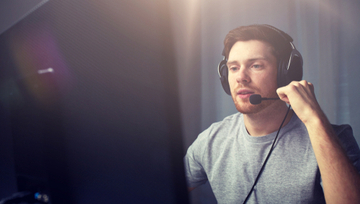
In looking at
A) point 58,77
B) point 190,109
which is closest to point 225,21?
point 190,109

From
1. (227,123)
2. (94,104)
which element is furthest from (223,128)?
(94,104)

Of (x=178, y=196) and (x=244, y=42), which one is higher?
(x=244, y=42)

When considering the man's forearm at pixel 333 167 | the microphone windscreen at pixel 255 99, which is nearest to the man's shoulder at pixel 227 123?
the microphone windscreen at pixel 255 99

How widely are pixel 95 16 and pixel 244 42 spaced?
512 mm

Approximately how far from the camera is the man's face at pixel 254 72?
0.54 meters

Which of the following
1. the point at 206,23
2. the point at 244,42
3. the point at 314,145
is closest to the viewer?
the point at 314,145

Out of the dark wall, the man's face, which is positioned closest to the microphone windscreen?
the man's face

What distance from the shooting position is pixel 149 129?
2.18 ft

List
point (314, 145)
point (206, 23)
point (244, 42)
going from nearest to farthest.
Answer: point (314, 145)
point (244, 42)
point (206, 23)

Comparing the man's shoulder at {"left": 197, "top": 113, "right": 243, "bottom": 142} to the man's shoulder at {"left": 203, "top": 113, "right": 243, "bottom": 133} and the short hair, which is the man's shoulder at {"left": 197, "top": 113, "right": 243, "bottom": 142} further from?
the short hair

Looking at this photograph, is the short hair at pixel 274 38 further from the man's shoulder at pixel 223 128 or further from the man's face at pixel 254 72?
the man's shoulder at pixel 223 128

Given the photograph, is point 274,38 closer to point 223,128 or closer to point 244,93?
point 244,93

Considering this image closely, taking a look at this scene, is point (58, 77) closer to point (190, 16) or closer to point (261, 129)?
point (190, 16)

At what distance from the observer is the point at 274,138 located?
0.57m
